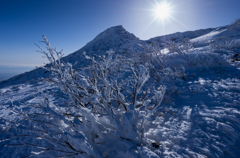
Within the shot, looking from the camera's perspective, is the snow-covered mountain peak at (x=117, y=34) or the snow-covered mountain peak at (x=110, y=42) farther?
the snow-covered mountain peak at (x=117, y=34)

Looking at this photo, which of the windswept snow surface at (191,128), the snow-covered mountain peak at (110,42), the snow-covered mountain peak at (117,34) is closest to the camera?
the windswept snow surface at (191,128)

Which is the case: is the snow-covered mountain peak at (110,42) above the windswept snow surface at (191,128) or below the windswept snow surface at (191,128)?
above

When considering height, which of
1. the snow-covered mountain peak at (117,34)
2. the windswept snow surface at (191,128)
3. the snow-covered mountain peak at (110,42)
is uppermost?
the snow-covered mountain peak at (117,34)

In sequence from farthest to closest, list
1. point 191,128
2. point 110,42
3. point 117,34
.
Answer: point 117,34
point 110,42
point 191,128

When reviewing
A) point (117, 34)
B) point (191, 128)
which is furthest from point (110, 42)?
point (191, 128)

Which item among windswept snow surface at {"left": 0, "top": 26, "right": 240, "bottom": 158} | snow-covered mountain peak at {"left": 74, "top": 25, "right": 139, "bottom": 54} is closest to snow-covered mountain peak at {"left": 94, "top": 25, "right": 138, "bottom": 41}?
snow-covered mountain peak at {"left": 74, "top": 25, "right": 139, "bottom": 54}

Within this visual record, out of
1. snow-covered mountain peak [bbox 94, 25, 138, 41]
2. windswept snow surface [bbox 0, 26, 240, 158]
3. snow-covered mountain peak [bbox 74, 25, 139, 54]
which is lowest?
windswept snow surface [bbox 0, 26, 240, 158]

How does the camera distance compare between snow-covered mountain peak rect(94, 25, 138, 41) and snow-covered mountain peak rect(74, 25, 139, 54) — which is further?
snow-covered mountain peak rect(94, 25, 138, 41)

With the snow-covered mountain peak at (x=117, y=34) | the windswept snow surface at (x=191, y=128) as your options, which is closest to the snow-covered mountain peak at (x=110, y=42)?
the snow-covered mountain peak at (x=117, y=34)

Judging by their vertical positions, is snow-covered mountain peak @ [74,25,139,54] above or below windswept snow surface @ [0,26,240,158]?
above

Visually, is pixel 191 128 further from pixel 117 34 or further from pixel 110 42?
pixel 117 34

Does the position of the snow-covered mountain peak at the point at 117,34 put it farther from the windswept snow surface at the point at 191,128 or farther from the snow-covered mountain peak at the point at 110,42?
the windswept snow surface at the point at 191,128

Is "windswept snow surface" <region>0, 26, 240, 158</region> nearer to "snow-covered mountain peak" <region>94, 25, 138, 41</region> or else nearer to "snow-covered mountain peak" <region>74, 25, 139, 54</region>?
"snow-covered mountain peak" <region>74, 25, 139, 54</region>

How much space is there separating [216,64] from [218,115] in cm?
319
